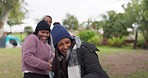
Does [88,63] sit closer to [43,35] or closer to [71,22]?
[43,35]

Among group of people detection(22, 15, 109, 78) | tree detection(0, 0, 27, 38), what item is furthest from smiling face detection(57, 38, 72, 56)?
tree detection(0, 0, 27, 38)

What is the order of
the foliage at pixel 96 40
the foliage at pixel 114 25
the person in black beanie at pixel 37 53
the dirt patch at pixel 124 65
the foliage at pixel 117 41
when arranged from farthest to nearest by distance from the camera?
1. the foliage at pixel 96 40
2. the foliage at pixel 114 25
3. the foliage at pixel 117 41
4. the dirt patch at pixel 124 65
5. the person in black beanie at pixel 37 53

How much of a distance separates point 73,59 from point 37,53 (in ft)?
5.16

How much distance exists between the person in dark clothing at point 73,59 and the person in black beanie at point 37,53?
1193mm

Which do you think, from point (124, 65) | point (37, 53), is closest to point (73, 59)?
point (37, 53)

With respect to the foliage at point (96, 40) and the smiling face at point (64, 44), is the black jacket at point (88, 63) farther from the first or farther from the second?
the foliage at point (96, 40)

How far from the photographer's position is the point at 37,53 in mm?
3777

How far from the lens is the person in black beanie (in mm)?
3676

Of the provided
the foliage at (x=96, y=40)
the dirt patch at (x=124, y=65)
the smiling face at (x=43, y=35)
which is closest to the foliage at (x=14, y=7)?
the foliage at (x=96, y=40)

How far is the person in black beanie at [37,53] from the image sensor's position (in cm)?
368

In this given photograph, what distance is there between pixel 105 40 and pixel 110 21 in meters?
2.44

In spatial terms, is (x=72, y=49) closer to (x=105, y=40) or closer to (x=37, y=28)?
(x=37, y=28)

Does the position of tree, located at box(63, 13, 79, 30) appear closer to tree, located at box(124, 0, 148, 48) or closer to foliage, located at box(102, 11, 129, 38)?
foliage, located at box(102, 11, 129, 38)

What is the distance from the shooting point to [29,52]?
367 cm
